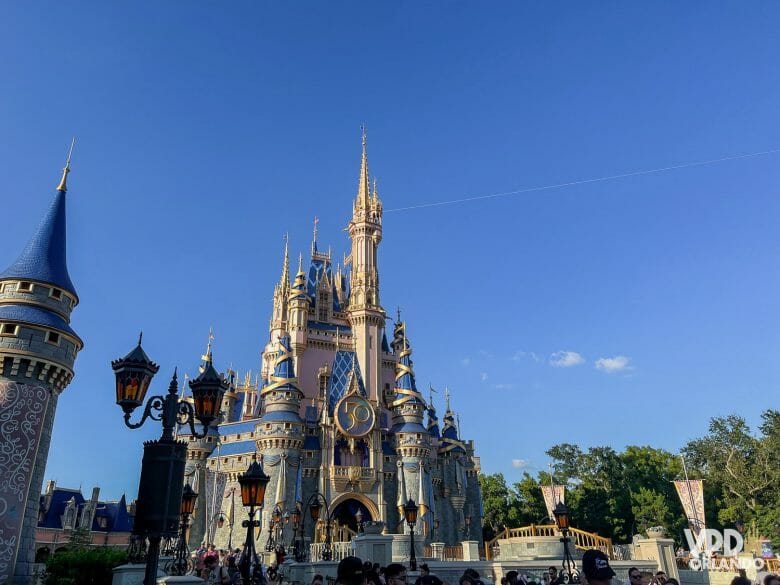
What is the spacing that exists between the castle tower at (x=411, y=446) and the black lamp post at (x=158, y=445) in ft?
116

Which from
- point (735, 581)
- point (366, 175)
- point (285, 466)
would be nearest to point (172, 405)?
point (735, 581)

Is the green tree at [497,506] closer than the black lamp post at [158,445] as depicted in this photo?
No

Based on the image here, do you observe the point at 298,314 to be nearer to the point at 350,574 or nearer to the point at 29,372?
the point at 29,372

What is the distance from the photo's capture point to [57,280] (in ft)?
82.0

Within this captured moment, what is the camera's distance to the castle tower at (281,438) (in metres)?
40.5

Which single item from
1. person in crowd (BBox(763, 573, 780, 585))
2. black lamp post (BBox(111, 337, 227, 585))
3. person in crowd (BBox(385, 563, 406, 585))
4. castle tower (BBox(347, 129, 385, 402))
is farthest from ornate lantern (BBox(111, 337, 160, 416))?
castle tower (BBox(347, 129, 385, 402))

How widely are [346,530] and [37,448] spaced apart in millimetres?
24438

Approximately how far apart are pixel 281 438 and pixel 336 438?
4.62m

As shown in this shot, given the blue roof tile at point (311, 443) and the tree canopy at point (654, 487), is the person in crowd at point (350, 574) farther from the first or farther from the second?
the tree canopy at point (654, 487)

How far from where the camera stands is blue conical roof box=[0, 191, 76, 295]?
960 inches

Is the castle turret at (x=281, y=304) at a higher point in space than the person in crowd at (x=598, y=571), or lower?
higher

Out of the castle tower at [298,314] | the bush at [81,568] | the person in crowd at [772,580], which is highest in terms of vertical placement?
the castle tower at [298,314]

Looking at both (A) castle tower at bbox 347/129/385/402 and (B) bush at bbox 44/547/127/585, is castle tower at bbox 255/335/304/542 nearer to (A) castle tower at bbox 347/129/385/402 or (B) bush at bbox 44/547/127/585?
(A) castle tower at bbox 347/129/385/402

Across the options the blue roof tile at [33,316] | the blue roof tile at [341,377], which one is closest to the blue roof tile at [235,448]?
the blue roof tile at [341,377]
